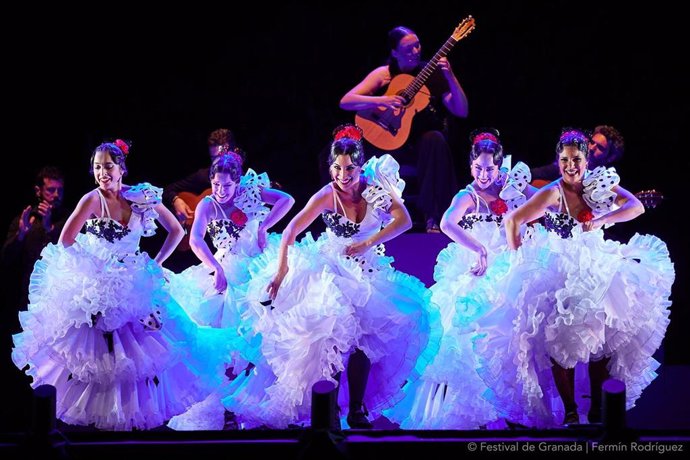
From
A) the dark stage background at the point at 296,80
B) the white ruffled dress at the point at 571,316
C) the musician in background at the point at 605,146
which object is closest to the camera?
the white ruffled dress at the point at 571,316

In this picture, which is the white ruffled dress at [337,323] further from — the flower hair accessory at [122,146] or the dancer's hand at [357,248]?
the flower hair accessory at [122,146]

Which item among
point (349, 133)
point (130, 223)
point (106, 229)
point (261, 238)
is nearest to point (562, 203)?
point (349, 133)

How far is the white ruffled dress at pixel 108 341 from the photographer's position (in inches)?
213

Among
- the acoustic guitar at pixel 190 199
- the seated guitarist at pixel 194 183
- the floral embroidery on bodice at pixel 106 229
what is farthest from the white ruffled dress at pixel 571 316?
the acoustic guitar at pixel 190 199

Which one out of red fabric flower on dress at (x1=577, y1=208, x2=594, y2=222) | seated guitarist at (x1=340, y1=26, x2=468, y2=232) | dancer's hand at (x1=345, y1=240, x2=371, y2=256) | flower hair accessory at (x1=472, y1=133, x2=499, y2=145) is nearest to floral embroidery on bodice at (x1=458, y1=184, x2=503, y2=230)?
flower hair accessory at (x1=472, y1=133, x2=499, y2=145)

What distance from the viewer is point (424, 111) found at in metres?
7.20

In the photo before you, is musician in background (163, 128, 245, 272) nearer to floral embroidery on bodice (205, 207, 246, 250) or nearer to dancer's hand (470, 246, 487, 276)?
floral embroidery on bodice (205, 207, 246, 250)

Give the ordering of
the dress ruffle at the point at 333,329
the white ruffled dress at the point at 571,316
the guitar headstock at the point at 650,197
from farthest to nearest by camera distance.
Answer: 1. the guitar headstock at the point at 650,197
2. the dress ruffle at the point at 333,329
3. the white ruffled dress at the point at 571,316

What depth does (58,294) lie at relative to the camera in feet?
17.9

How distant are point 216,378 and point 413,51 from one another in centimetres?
274

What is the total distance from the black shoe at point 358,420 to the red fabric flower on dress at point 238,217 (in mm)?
1561

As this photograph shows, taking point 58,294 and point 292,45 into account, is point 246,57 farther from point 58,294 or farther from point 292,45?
point 58,294

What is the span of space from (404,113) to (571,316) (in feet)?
8.37

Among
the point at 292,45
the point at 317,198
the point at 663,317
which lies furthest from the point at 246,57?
the point at 663,317
